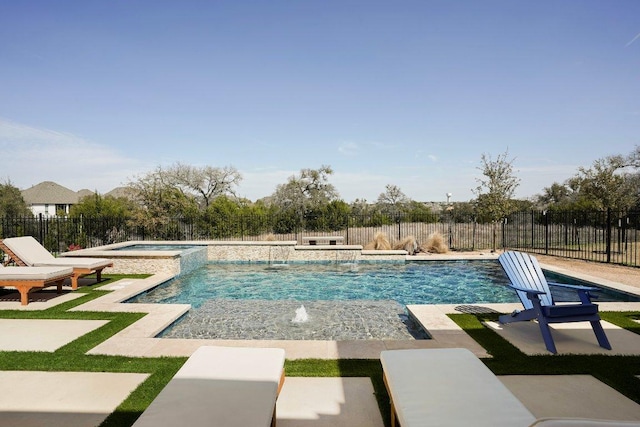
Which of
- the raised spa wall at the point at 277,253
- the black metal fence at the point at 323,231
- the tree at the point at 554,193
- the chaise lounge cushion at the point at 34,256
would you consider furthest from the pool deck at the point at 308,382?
the tree at the point at 554,193

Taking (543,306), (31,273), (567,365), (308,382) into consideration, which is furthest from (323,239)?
(308,382)

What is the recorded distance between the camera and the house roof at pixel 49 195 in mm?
46312

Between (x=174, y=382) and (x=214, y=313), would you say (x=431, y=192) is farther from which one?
(x=174, y=382)

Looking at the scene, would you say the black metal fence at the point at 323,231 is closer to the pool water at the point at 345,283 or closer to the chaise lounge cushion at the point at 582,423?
the pool water at the point at 345,283

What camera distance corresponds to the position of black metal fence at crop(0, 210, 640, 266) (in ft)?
50.3

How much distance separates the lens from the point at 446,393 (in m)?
2.18

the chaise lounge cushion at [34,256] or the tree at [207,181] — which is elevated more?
the tree at [207,181]

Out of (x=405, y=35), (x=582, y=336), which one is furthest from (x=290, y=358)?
(x=405, y=35)

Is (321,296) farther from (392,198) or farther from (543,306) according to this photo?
(392,198)

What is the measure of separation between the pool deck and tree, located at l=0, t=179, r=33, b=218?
26066mm

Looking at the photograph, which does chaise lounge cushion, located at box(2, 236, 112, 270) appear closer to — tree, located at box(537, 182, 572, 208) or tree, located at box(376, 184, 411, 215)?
tree, located at box(376, 184, 411, 215)

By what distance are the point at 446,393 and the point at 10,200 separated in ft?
109

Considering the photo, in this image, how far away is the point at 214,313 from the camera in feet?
22.1

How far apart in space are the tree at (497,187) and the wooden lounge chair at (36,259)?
46.7 feet
